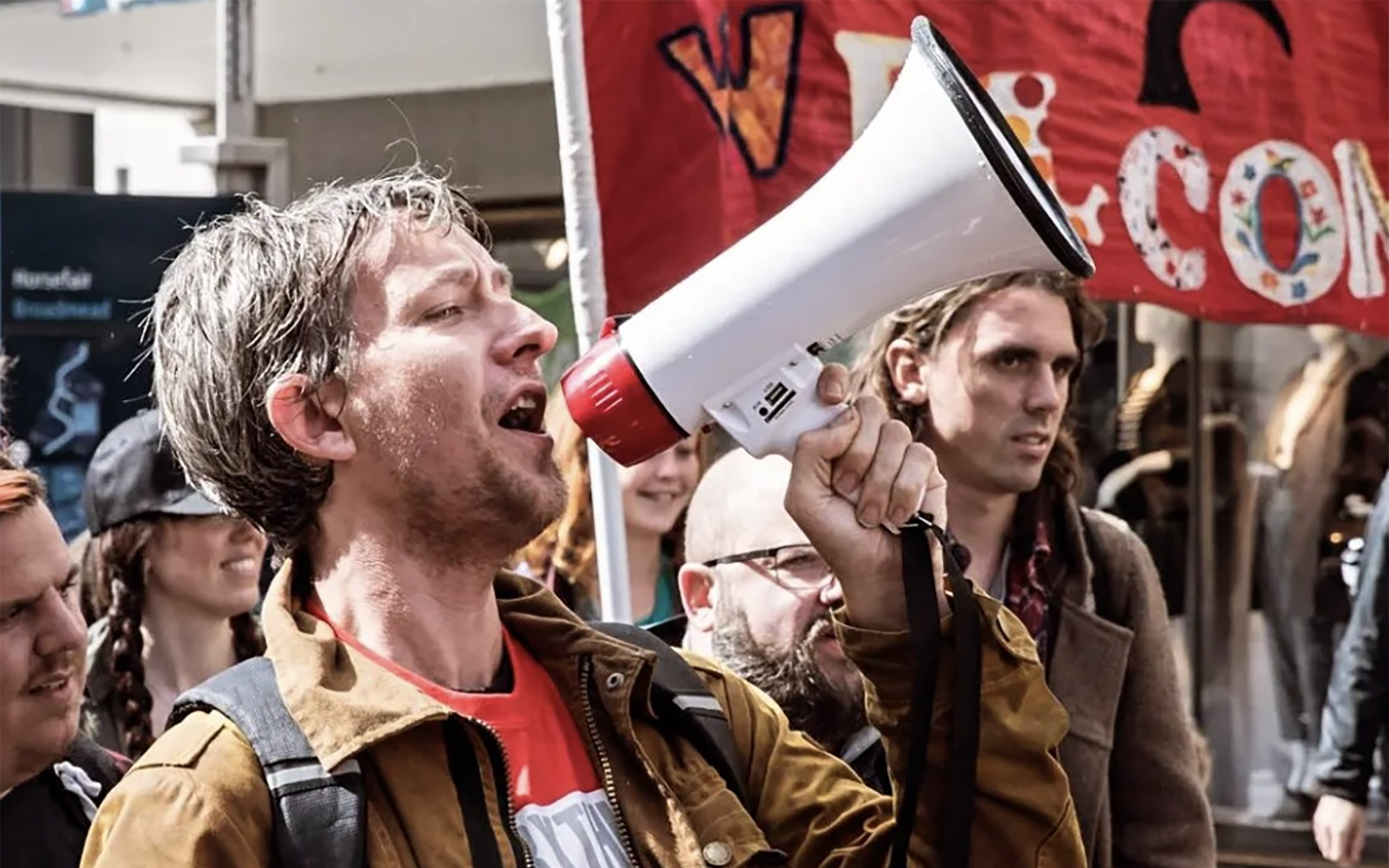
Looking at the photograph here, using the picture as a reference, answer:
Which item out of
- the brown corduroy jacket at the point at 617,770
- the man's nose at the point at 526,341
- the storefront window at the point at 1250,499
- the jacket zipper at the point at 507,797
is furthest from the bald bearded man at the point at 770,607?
the storefront window at the point at 1250,499

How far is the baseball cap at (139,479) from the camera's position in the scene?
14.1 ft

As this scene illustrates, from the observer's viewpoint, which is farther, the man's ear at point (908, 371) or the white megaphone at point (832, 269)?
the man's ear at point (908, 371)

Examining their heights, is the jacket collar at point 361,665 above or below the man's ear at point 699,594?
above

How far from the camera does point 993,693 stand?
208 cm

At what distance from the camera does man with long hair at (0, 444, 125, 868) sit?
2.64m

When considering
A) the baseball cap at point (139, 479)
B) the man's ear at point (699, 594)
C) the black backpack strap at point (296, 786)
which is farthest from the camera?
the baseball cap at point (139, 479)

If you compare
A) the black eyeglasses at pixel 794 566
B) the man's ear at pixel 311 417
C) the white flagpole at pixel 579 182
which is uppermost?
the white flagpole at pixel 579 182

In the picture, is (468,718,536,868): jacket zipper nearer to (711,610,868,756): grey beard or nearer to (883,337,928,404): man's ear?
(711,610,868,756): grey beard

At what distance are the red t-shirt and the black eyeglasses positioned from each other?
1.01 meters

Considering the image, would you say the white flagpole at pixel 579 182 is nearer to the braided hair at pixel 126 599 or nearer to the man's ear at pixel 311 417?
the braided hair at pixel 126 599

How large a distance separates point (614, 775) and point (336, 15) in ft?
16.4

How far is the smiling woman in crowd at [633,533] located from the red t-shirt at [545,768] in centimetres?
225

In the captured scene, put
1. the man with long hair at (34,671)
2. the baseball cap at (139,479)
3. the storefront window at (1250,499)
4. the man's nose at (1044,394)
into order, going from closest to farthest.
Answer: the man with long hair at (34,671) → the man's nose at (1044,394) → the baseball cap at (139,479) → the storefront window at (1250,499)

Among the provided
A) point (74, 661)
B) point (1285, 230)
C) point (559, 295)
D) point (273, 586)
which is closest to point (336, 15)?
point (559, 295)
